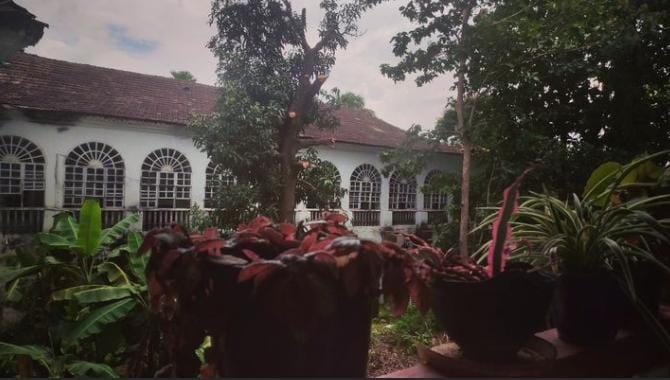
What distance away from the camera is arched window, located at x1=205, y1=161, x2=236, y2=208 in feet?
9.47

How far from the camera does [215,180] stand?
3016mm

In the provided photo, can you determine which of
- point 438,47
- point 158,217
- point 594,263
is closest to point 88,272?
point 158,217

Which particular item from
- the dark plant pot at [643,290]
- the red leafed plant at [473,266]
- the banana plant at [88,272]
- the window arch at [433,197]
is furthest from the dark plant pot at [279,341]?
the window arch at [433,197]

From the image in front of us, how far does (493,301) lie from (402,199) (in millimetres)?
1813

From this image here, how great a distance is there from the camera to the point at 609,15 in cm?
222

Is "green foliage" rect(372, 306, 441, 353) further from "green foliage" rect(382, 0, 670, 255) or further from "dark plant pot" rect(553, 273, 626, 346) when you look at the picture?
"dark plant pot" rect(553, 273, 626, 346)

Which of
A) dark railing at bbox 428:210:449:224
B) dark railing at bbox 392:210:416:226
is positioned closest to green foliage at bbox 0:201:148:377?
dark railing at bbox 392:210:416:226

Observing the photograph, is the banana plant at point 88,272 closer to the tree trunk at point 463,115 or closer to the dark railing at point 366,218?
the dark railing at point 366,218

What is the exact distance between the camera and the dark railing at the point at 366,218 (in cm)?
212

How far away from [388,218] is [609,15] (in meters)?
1.84

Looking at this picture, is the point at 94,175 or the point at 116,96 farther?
the point at 116,96

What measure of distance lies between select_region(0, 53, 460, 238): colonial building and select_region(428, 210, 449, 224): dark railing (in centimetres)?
1

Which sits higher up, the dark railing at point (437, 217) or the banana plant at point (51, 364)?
the dark railing at point (437, 217)

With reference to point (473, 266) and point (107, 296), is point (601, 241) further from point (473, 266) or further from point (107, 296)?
point (107, 296)
